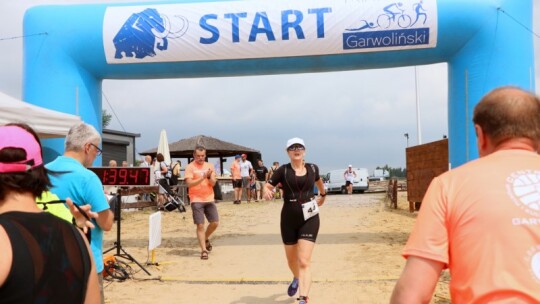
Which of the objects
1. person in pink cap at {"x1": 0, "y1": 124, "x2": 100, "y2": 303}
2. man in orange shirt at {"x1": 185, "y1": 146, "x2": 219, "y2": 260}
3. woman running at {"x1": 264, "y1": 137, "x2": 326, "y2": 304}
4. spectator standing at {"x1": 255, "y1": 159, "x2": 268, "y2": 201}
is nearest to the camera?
person in pink cap at {"x1": 0, "y1": 124, "x2": 100, "y2": 303}

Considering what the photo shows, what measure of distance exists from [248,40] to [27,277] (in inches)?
272

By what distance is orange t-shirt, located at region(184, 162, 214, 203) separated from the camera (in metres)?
7.90

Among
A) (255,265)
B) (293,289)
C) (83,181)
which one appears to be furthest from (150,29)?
(83,181)

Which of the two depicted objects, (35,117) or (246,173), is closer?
(35,117)

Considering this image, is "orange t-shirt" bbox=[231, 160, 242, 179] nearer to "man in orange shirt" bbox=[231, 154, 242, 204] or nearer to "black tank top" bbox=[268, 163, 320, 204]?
→ "man in orange shirt" bbox=[231, 154, 242, 204]

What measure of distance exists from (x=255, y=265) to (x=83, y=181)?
485 centimetres

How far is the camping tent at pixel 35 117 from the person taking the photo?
5750 mm

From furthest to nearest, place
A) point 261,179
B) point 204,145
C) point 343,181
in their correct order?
point 343,181 → point 204,145 → point 261,179

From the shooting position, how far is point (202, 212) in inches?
317

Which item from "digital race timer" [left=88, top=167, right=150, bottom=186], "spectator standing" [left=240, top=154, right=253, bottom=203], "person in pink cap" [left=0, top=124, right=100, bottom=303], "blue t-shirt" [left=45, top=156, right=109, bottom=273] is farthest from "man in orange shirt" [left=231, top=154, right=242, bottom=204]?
"person in pink cap" [left=0, top=124, right=100, bottom=303]

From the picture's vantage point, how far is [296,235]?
5.37 meters

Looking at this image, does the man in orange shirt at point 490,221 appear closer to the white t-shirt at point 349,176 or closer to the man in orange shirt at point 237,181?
the man in orange shirt at point 237,181

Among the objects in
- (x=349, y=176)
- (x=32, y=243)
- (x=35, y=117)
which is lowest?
(x=32, y=243)

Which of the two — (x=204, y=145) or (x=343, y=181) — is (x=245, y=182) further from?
(x=343, y=181)
